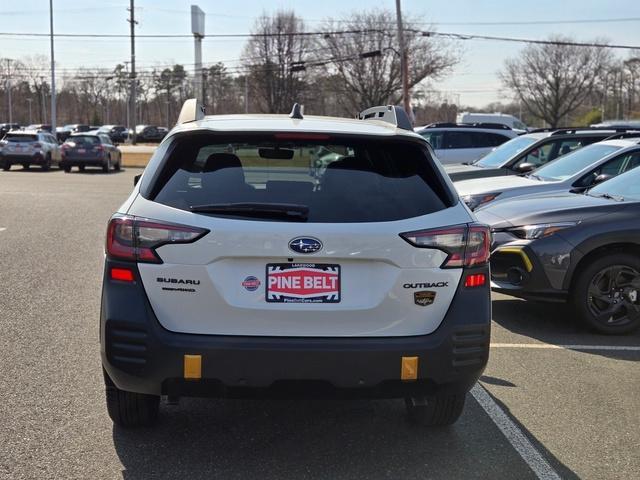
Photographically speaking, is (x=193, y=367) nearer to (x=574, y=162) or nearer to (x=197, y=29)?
(x=574, y=162)

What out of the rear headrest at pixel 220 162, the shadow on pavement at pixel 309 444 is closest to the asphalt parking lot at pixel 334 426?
the shadow on pavement at pixel 309 444

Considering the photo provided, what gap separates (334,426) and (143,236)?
65.3 inches

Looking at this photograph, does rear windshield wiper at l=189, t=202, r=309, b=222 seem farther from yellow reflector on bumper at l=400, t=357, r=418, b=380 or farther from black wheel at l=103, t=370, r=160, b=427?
black wheel at l=103, t=370, r=160, b=427

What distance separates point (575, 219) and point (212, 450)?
407 centimetres

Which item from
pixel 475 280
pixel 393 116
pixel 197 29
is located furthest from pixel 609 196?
pixel 197 29

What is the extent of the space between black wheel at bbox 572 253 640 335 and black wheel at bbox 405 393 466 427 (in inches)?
108

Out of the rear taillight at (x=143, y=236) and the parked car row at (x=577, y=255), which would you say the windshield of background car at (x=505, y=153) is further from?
the rear taillight at (x=143, y=236)

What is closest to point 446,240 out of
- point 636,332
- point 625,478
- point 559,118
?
point 625,478

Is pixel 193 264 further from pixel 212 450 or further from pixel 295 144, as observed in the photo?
pixel 212 450

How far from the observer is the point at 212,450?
3.90 metres

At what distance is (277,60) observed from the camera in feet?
→ 233

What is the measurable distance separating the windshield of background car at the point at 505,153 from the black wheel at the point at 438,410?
9976 mm

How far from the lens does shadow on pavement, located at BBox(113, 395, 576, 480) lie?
3691 millimetres

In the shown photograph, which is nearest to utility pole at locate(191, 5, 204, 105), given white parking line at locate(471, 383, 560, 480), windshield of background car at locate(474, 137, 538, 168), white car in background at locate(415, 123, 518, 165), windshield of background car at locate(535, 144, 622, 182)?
white car in background at locate(415, 123, 518, 165)
